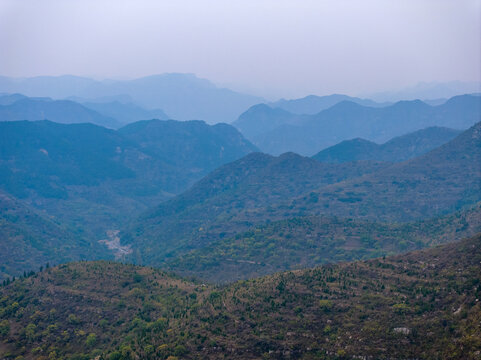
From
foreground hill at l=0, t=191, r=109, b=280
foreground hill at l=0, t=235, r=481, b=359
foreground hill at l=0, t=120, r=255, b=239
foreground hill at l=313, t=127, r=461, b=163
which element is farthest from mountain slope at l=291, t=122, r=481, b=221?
foreground hill at l=0, t=120, r=255, b=239

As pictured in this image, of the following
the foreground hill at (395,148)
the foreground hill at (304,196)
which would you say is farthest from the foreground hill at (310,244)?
the foreground hill at (395,148)

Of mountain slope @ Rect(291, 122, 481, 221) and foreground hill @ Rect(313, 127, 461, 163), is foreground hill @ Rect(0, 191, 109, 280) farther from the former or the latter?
foreground hill @ Rect(313, 127, 461, 163)

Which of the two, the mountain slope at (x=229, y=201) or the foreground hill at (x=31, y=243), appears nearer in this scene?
the foreground hill at (x=31, y=243)

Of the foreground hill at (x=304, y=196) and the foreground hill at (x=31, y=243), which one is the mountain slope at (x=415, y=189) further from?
the foreground hill at (x=31, y=243)

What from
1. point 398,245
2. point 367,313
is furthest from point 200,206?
point 367,313

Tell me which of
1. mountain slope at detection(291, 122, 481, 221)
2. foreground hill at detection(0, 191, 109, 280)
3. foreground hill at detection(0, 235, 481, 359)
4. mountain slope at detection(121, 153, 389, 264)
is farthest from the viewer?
mountain slope at detection(121, 153, 389, 264)

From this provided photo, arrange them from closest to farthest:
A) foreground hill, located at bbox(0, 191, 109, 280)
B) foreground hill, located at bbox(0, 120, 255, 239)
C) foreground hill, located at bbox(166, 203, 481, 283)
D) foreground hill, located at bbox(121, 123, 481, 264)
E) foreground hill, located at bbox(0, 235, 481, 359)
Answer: foreground hill, located at bbox(0, 235, 481, 359) < foreground hill, located at bbox(166, 203, 481, 283) < foreground hill, located at bbox(0, 191, 109, 280) < foreground hill, located at bbox(121, 123, 481, 264) < foreground hill, located at bbox(0, 120, 255, 239)

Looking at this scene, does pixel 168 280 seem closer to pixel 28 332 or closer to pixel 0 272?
pixel 28 332
